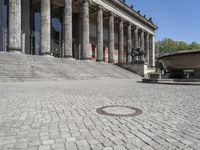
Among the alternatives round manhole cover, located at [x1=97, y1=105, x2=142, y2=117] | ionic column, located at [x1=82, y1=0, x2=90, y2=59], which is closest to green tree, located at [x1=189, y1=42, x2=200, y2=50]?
ionic column, located at [x1=82, y1=0, x2=90, y2=59]

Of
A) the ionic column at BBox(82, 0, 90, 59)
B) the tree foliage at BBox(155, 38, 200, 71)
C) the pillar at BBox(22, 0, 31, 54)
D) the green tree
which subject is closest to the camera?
the ionic column at BBox(82, 0, 90, 59)

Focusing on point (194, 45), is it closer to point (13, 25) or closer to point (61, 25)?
point (61, 25)

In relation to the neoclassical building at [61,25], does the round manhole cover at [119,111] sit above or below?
below

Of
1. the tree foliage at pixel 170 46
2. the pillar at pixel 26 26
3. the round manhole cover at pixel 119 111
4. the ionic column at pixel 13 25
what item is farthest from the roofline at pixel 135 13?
the round manhole cover at pixel 119 111

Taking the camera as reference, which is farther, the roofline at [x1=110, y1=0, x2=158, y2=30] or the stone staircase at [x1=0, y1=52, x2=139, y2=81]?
the roofline at [x1=110, y1=0, x2=158, y2=30]

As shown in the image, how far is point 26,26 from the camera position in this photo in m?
37.4

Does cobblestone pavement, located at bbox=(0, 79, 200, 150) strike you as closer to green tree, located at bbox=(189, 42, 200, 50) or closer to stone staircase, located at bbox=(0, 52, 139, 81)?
stone staircase, located at bbox=(0, 52, 139, 81)

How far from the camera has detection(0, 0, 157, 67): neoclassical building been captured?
29500 millimetres

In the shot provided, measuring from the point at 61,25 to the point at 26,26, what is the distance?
8.22 metres

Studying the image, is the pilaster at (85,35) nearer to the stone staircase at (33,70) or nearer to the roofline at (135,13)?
the stone staircase at (33,70)

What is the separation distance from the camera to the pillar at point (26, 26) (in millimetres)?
37094

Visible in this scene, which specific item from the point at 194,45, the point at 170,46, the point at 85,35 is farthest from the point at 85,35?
the point at 170,46

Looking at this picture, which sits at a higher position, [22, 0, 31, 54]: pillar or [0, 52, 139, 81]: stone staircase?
[22, 0, 31, 54]: pillar

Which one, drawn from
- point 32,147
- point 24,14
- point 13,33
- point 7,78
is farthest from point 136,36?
point 32,147
